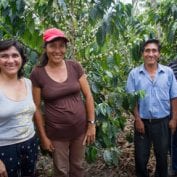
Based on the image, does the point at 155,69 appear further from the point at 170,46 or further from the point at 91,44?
the point at 170,46

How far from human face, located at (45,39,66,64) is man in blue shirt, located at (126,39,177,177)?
802 mm

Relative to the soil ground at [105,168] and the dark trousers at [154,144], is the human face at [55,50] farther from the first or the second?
the soil ground at [105,168]

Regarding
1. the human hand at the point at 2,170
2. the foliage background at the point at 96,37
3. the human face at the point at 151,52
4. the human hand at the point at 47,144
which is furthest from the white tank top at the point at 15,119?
the human face at the point at 151,52

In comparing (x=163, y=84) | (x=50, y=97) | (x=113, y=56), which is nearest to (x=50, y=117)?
(x=50, y=97)

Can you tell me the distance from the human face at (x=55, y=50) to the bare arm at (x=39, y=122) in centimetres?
24

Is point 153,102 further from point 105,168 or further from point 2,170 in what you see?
point 2,170

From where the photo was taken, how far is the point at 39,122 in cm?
247

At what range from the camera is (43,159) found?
4.02 meters

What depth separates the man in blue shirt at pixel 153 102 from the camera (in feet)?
9.66

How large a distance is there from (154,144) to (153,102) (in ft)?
1.34

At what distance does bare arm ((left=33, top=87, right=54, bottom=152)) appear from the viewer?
7.96 ft

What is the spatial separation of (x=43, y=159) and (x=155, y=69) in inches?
71.5

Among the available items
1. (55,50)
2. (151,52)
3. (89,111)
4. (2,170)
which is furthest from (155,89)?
(2,170)

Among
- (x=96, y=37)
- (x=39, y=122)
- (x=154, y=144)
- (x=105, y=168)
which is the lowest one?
(x=105, y=168)
